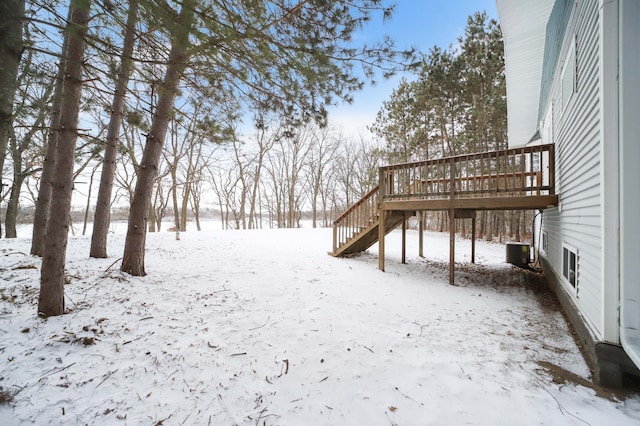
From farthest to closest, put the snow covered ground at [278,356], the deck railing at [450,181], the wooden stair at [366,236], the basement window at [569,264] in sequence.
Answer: the wooden stair at [366,236] → the deck railing at [450,181] → the basement window at [569,264] → the snow covered ground at [278,356]

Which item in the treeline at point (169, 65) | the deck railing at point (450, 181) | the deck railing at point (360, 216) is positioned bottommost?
the deck railing at point (360, 216)

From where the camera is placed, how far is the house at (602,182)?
2.30 metres

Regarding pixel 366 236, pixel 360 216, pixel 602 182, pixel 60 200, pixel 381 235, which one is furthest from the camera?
pixel 366 236

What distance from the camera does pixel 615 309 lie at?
→ 2.41 m

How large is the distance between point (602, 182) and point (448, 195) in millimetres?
4123

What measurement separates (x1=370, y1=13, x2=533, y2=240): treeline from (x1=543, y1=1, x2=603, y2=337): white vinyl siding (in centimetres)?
960

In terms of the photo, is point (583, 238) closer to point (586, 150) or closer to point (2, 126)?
point (586, 150)

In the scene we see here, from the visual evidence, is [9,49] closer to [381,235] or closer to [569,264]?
[381,235]

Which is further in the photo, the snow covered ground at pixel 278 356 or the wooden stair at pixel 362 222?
the wooden stair at pixel 362 222

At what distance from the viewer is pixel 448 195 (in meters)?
6.57

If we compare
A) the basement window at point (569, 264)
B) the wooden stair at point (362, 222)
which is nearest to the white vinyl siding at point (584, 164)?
the basement window at point (569, 264)

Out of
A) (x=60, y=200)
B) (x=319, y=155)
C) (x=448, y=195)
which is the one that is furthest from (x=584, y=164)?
(x=319, y=155)

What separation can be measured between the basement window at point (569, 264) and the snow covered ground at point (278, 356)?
639 mm

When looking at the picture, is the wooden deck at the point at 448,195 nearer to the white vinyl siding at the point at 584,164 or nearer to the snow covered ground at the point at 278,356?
the white vinyl siding at the point at 584,164
